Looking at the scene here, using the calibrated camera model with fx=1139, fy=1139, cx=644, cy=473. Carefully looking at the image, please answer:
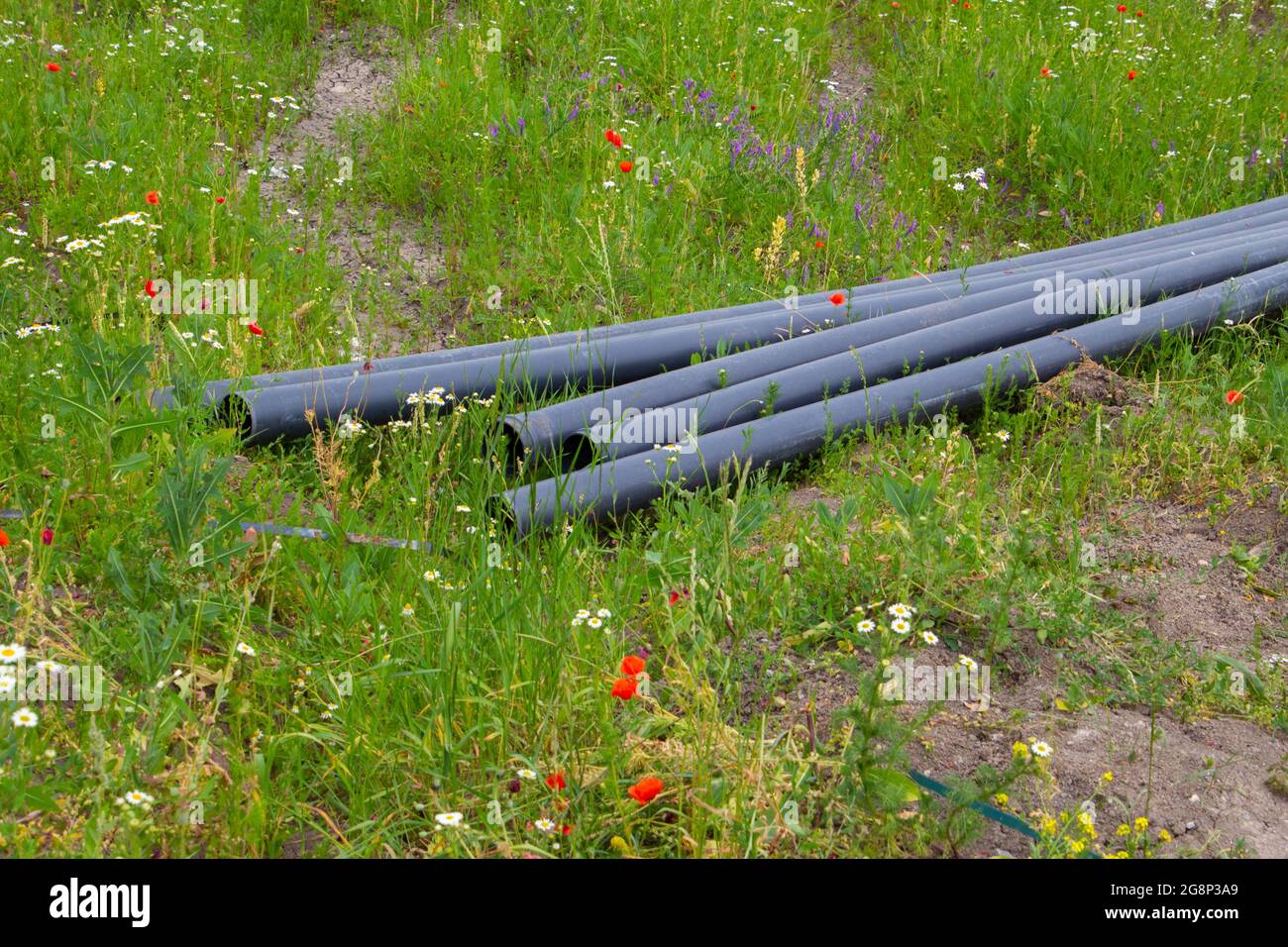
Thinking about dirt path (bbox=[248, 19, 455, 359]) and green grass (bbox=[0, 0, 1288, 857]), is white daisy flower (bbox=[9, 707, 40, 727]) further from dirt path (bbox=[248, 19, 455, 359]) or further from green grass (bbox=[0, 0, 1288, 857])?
dirt path (bbox=[248, 19, 455, 359])

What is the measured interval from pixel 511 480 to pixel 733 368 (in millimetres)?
981

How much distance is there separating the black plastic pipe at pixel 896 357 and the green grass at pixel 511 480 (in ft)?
0.94

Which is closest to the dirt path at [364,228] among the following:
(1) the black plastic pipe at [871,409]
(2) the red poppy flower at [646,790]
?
Result: (1) the black plastic pipe at [871,409]

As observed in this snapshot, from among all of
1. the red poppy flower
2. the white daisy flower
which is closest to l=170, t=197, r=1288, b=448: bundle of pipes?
the white daisy flower

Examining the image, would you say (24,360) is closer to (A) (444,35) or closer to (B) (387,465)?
(B) (387,465)

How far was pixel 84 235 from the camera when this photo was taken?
5016 millimetres

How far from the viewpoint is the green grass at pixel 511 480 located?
7.68 ft

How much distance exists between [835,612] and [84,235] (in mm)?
3840

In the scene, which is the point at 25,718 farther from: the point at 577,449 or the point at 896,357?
the point at 896,357

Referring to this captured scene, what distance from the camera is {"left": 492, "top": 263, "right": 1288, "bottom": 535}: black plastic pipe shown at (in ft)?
11.3

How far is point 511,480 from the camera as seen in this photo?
3.82 meters

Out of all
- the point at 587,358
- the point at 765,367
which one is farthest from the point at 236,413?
the point at 765,367

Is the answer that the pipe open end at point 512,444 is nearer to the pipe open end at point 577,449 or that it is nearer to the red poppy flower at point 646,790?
the pipe open end at point 577,449

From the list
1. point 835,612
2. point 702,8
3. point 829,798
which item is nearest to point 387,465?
point 835,612
